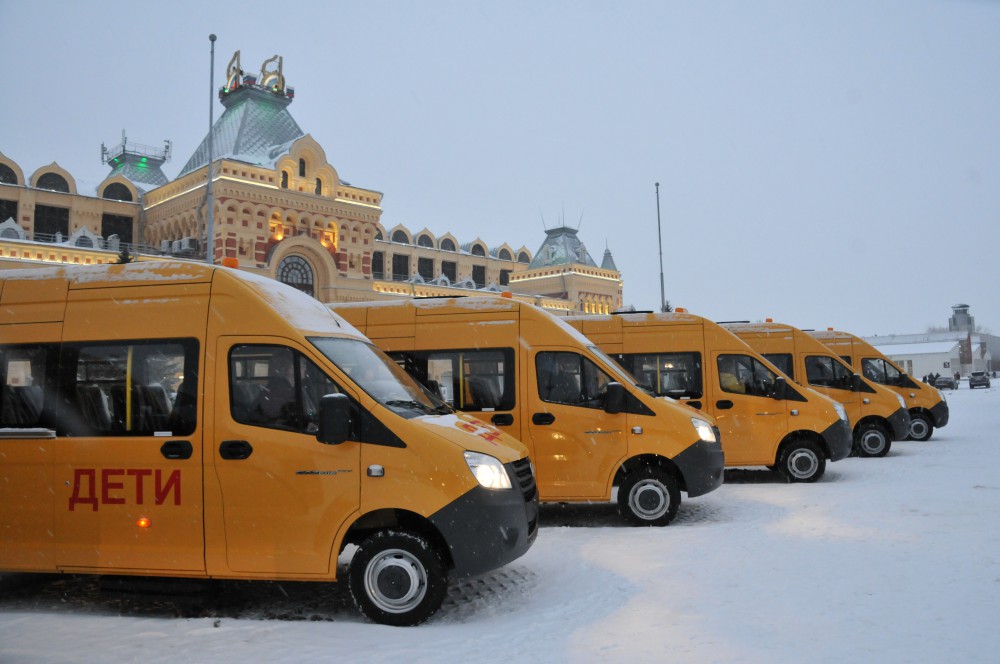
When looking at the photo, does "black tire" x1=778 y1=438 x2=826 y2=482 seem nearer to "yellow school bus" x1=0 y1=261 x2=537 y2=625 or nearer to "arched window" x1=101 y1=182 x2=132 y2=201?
"yellow school bus" x1=0 y1=261 x2=537 y2=625

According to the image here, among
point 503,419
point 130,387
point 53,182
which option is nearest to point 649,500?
point 503,419

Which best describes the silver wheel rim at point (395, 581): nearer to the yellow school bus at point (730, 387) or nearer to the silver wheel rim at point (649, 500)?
the silver wheel rim at point (649, 500)

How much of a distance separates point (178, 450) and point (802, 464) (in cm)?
957

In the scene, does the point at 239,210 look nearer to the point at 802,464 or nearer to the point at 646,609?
the point at 802,464

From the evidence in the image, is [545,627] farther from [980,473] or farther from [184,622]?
[980,473]

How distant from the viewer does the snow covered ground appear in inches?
198

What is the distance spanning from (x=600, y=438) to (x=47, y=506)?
18.0 ft

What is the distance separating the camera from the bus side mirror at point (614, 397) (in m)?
8.71

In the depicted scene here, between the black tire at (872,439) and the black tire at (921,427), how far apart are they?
3.52m

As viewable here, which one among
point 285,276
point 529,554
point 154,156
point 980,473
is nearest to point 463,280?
point 285,276

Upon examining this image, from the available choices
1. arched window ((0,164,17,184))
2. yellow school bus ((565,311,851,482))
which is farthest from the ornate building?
yellow school bus ((565,311,851,482))

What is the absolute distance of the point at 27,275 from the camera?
6605mm

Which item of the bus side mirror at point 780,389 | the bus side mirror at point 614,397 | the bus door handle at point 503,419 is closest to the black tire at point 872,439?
the bus side mirror at point 780,389

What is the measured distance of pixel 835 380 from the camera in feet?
52.1
